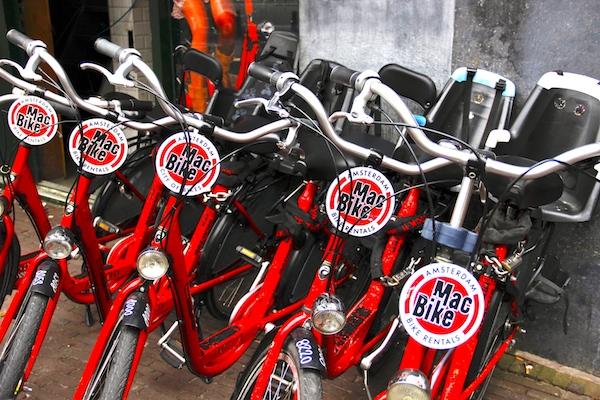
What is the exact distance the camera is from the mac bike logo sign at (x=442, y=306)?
2064 mm

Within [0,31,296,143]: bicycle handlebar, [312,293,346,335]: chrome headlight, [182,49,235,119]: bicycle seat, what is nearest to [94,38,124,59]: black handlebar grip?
[0,31,296,143]: bicycle handlebar

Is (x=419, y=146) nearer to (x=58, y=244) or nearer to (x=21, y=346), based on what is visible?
(x=58, y=244)

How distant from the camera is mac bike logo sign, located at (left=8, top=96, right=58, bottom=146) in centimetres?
334

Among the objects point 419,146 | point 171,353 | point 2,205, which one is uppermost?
point 419,146

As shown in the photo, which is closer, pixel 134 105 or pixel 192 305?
pixel 192 305

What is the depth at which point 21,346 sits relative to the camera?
107 inches

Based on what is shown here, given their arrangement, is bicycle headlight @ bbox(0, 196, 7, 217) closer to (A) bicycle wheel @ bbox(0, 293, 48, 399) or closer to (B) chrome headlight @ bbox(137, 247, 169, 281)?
(A) bicycle wheel @ bbox(0, 293, 48, 399)

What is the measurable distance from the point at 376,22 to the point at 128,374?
2447 mm

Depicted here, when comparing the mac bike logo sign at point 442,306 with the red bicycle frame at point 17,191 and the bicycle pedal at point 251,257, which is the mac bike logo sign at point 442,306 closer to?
the bicycle pedal at point 251,257

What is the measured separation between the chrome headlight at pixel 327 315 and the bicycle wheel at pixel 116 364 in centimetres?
72

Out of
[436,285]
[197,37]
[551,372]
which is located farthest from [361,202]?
[197,37]

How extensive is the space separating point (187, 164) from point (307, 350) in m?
0.93

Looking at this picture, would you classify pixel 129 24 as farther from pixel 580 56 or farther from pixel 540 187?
pixel 540 187

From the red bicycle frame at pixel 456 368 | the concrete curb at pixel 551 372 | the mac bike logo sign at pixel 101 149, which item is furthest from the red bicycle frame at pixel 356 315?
the mac bike logo sign at pixel 101 149
